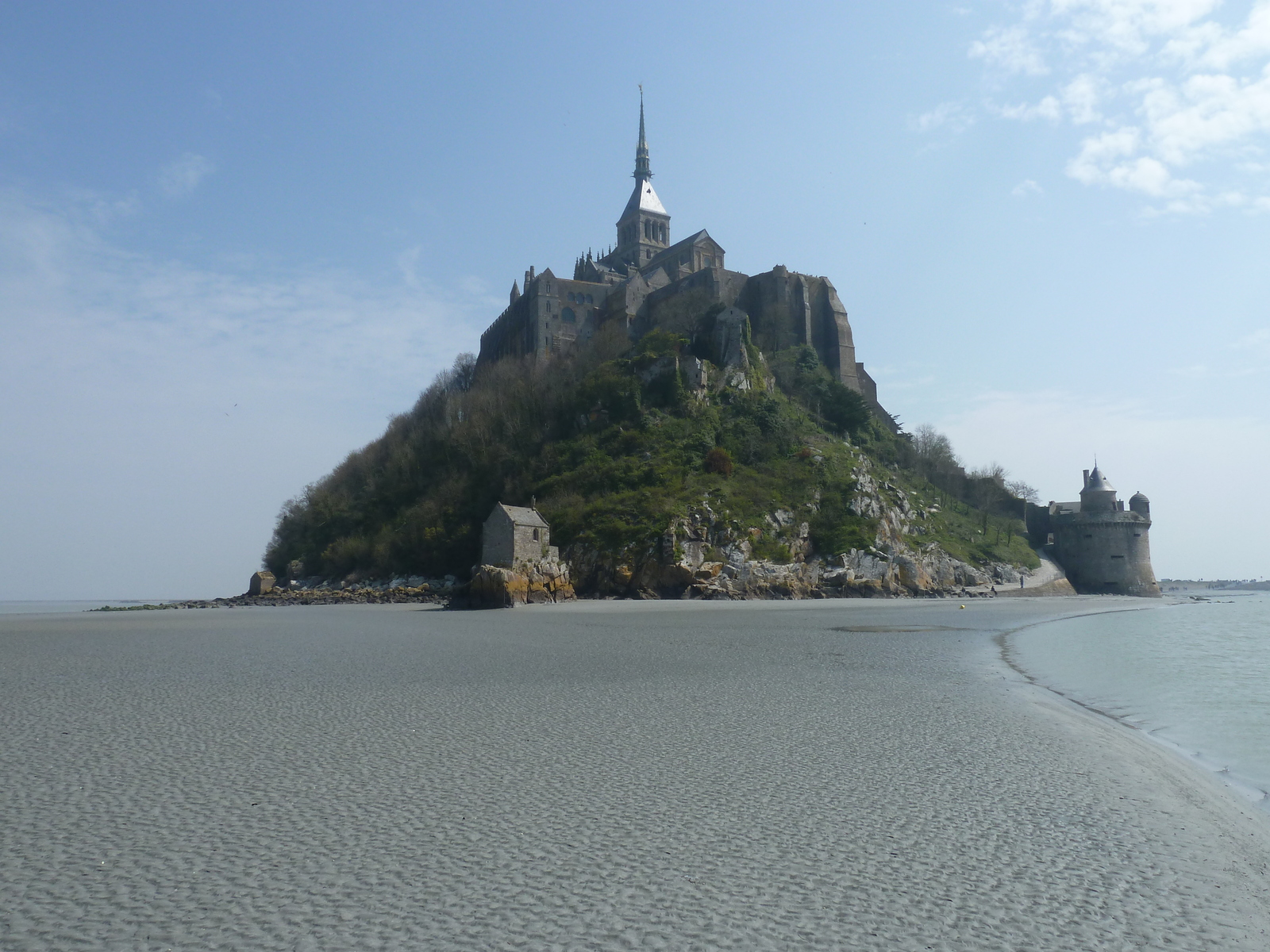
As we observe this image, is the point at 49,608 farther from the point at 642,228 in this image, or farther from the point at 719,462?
the point at 642,228

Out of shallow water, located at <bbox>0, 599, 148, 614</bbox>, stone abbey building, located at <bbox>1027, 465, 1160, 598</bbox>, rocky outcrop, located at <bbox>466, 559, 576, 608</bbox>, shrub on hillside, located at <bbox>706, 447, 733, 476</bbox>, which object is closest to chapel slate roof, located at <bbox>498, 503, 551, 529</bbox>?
rocky outcrop, located at <bbox>466, 559, 576, 608</bbox>

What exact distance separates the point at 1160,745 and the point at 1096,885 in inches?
173

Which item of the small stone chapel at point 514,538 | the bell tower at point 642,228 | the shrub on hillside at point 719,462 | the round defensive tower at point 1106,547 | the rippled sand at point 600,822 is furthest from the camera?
the bell tower at point 642,228

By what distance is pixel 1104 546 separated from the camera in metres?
62.0

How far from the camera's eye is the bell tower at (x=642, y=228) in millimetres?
87938

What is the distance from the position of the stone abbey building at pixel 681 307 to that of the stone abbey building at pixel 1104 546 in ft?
54.4

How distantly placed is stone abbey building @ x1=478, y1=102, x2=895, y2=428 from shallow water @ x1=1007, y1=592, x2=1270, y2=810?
42323 millimetres

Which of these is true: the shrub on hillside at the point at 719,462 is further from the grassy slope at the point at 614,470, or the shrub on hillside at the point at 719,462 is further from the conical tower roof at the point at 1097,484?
the conical tower roof at the point at 1097,484

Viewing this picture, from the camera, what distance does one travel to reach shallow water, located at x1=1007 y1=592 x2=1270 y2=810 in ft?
24.0

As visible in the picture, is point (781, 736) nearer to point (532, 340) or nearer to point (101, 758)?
point (101, 758)

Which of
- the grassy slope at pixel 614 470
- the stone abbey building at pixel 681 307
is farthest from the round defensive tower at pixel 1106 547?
the stone abbey building at pixel 681 307

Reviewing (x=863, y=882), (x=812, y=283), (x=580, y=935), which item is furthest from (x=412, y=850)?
(x=812, y=283)

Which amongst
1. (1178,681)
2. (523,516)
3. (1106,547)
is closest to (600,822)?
(1178,681)

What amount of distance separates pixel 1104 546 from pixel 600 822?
68253 millimetres
